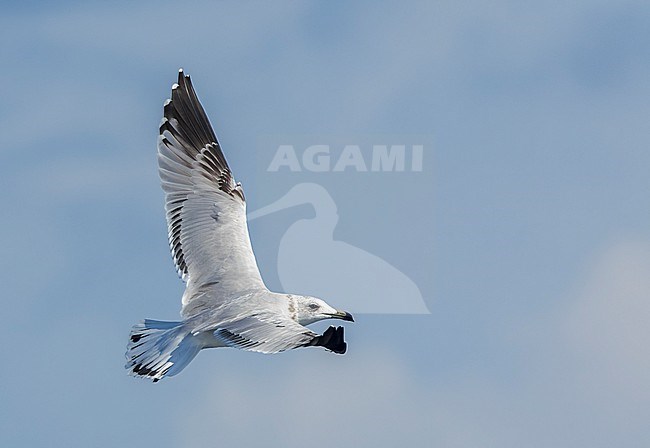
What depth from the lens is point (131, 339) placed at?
9.65 m

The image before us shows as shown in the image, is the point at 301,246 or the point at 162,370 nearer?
the point at 162,370

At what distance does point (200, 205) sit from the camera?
1144 cm

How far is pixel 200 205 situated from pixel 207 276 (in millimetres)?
867

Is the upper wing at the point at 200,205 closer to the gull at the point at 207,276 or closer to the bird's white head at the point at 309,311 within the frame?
the gull at the point at 207,276

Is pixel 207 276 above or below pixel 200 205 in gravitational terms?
below

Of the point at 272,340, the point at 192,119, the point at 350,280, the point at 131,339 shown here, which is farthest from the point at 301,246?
the point at 272,340

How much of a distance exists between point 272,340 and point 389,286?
756 centimetres

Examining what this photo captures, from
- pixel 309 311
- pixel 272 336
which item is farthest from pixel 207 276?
pixel 272 336

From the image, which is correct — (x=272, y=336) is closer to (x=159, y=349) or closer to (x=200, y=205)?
(x=159, y=349)

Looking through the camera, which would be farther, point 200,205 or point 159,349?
point 200,205

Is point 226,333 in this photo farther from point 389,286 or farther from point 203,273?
point 389,286

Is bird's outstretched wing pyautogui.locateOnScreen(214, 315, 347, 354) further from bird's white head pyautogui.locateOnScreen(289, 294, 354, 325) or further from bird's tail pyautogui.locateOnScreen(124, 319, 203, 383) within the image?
bird's white head pyautogui.locateOnScreen(289, 294, 354, 325)

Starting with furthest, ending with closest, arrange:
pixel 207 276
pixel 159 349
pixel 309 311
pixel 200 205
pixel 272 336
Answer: pixel 200 205
pixel 207 276
pixel 309 311
pixel 159 349
pixel 272 336

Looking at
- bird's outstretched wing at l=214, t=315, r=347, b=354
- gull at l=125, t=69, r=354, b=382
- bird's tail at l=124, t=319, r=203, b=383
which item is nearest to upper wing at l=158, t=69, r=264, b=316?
gull at l=125, t=69, r=354, b=382
